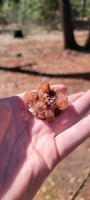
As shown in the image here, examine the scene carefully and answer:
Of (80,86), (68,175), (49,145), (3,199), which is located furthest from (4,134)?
(80,86)

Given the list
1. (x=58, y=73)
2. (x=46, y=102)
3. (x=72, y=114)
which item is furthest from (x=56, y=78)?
(x=72, y=114)

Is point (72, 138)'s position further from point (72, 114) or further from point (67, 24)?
point (67, 24)

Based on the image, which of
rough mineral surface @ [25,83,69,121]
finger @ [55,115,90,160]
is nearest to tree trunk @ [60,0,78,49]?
rough mineral surface @ [25,83,69,121]

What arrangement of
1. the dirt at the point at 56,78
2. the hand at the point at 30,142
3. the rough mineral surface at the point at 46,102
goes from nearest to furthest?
1. the hand at the point at 30,142
2. the rough mineral surface at the point at 46,102
3. the dirt at the point at 56,78

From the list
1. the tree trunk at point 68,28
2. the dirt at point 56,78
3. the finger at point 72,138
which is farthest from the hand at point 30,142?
the tree trunk at point 68,28

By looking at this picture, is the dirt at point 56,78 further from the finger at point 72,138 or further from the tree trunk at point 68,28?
the finger at point 72,138
